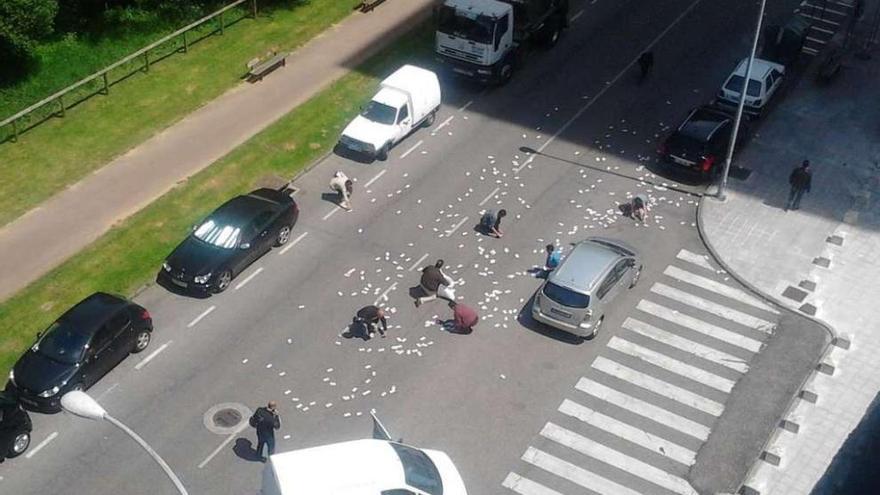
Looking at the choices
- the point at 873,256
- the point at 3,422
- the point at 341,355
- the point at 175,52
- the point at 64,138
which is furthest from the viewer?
the point at 175,52

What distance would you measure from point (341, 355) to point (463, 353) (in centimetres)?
365

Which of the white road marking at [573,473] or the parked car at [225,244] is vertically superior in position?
the parked car at [225,244]

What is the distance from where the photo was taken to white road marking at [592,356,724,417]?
109 ft

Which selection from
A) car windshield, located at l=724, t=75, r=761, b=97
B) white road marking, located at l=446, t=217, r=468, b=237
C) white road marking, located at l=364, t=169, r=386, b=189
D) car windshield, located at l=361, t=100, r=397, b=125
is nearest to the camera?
white road marking, located at l=446, t=217, r=468, b=237

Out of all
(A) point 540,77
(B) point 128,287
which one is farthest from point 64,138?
(A) point 540,77

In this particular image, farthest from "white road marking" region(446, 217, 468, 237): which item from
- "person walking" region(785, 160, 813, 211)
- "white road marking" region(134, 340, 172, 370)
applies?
"person walking" region(785, 160, 813, 211)

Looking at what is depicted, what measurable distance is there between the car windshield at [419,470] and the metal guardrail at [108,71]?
74.2 feet

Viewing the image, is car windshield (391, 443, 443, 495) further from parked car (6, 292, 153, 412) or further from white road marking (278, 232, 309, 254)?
A: white road marking (278, 232, 309, 254)

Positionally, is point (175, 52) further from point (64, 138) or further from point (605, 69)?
point (605, 69)

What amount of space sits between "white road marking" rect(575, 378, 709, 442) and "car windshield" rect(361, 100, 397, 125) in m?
13.8

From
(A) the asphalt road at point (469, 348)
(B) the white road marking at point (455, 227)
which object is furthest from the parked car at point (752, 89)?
(B) the white road marking at point (455, 227)

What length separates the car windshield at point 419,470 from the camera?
90.3ft

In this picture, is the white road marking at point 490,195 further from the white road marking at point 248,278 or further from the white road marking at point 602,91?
the white road marking at point 248,278

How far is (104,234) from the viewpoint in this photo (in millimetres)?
38656
